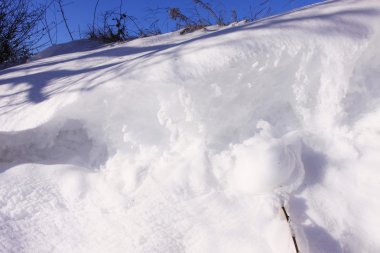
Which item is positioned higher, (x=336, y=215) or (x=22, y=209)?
(x=22, y=209)

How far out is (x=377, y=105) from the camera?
1.01 meters

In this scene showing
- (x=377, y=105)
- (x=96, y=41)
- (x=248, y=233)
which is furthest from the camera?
(x=96, y=41)

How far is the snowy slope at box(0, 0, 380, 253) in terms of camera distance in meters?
0.78

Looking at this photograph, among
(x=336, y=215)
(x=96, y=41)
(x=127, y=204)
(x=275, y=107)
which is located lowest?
(x=336, y=215)

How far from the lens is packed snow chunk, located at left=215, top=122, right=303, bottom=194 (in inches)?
33.0

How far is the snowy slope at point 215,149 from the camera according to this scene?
2.56 ft

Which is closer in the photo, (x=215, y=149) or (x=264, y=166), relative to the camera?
(x=264, y=166)

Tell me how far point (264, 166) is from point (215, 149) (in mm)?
190

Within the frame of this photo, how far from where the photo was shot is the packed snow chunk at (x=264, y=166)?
84 centimetres

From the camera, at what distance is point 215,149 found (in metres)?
0.98

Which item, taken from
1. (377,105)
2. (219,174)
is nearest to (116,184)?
(219,174)

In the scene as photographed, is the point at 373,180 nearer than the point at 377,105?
Yes

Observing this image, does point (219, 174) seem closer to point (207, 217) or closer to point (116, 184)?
point (207, 217)

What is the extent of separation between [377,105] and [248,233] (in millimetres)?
662
